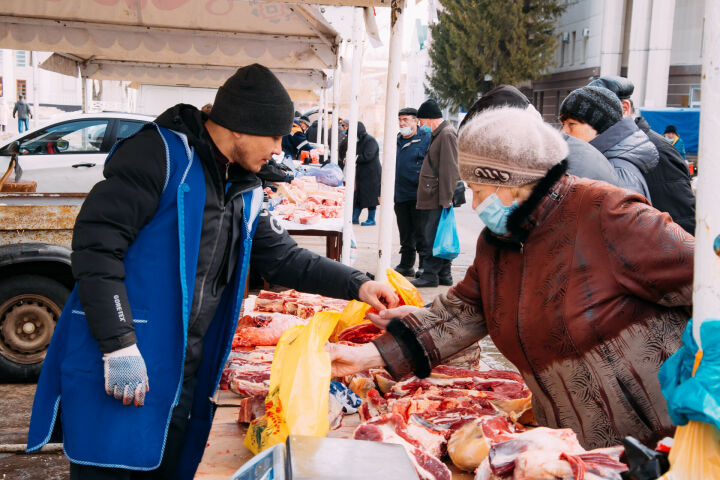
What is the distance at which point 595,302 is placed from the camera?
7.14 feet

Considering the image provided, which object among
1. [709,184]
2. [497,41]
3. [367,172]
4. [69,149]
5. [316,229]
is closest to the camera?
[709,184]

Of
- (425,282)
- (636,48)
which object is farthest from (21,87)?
(425,282)

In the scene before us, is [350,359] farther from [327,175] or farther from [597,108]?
[327,175]

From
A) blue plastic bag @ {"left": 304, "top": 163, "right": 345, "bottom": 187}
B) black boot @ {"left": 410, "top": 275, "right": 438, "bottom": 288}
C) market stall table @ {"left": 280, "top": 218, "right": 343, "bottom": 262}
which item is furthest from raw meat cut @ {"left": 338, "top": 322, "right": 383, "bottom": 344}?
blue plastic bag @ {"left": 304, "top": 163, "right": 345, "bottom": 187}

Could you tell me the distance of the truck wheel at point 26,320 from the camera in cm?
550

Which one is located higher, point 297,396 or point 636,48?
point 636,48

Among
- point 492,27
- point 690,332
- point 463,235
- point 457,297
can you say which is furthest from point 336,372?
point 492,27

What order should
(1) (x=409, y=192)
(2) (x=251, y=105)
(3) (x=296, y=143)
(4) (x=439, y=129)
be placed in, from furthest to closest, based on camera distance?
(3) (x=296, y=143)
(1) (x=409, y=192)
(4) (x=439, y=129)
(2) (x=251, y=105)

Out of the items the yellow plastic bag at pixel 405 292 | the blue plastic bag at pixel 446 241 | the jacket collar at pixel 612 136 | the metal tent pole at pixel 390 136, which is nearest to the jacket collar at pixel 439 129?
the blue plastic bag at pixel 446 241

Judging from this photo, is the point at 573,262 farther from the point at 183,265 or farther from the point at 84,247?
the point at 84,247

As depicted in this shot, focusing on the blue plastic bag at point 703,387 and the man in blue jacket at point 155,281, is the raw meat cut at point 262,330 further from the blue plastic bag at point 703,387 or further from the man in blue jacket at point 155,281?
the blue plastic bag at point 703,387

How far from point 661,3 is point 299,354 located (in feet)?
93.5

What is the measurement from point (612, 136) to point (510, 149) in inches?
96.4

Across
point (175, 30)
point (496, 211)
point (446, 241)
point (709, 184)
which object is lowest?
point (446, 241)
